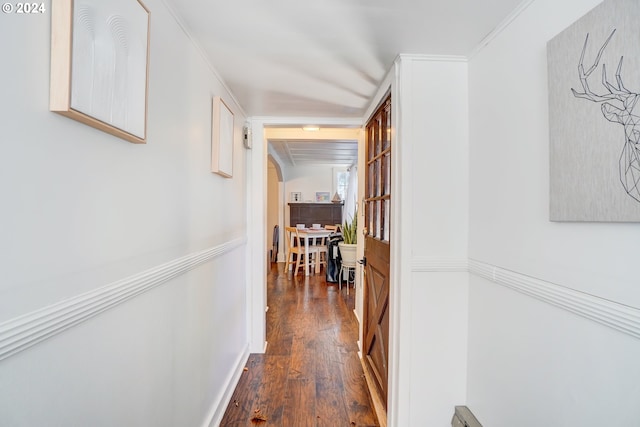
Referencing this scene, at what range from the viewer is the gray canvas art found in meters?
0.71

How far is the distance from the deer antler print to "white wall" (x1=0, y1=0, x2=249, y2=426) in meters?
1.34

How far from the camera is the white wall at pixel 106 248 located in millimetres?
552

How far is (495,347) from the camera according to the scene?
125 cm

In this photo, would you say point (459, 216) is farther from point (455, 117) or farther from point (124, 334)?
point (124, 334)

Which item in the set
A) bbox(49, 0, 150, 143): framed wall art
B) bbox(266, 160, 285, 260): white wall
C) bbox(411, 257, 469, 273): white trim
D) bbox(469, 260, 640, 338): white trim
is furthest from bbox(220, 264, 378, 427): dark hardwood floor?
bbox(266, 160, 285, 260): white wall

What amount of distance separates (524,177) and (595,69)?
0.39 m

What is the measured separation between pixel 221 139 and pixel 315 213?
16.2 ft

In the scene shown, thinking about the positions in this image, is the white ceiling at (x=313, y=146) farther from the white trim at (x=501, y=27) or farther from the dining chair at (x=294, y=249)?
the white trim at (x=501, y=27)

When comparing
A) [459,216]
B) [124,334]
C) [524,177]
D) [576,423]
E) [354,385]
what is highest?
[524,177]

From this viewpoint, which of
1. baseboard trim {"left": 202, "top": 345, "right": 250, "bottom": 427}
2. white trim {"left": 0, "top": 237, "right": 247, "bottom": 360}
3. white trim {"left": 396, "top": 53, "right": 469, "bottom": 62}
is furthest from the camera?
baseboard trim {"left": 202, "top": 345, "right": 250, "bottom": 427}

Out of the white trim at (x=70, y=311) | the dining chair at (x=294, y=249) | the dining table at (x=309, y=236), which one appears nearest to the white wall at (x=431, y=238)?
the white trim at (x=70, y=311)

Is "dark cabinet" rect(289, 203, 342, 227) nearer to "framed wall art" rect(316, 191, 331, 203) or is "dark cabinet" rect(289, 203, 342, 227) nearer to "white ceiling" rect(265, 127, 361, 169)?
"framed wall art" rect(316, 191, 331, 203)

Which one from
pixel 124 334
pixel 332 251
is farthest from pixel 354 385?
pixel 332 251

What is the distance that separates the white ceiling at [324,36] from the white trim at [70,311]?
101cm
